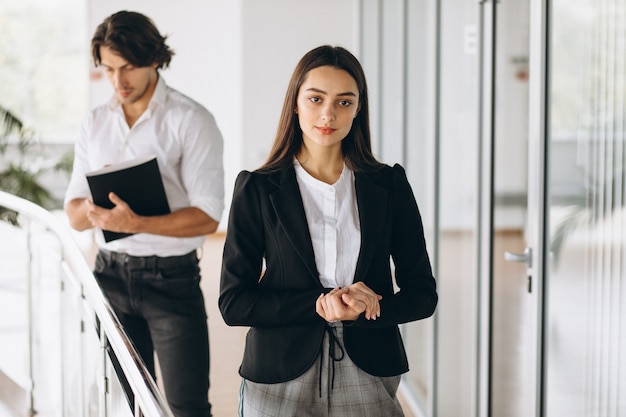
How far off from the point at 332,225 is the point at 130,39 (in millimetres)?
1339

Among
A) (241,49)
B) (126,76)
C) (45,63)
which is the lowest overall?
(126,76)

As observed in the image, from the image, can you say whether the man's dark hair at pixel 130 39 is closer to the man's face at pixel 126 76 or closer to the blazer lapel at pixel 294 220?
the man's face at pixel 126 76

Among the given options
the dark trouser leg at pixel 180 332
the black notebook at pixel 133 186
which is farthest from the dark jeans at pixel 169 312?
the black notebook at pixel 133 186

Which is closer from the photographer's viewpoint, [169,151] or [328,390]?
[328,390]

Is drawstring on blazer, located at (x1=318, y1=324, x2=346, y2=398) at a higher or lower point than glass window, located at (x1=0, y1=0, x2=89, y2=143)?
lower

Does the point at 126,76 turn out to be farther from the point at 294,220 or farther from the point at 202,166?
the point at 294,220

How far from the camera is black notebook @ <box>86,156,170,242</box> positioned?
2.65 metres

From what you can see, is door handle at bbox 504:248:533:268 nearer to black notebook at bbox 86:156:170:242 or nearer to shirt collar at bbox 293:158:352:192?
shirt collar at bbox 293:158:352:192

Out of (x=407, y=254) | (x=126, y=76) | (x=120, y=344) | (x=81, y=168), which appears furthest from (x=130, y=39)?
(x=407, y=254)

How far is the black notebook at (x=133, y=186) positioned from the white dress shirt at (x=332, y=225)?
1.02m

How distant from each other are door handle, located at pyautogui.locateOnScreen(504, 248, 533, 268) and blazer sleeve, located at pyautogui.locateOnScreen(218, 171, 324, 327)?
3.63 feet

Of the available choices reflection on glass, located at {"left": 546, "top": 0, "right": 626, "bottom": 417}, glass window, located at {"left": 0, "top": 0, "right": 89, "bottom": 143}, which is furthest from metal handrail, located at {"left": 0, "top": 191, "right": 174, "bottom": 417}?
glass window, located at {"left": 0, "top": 0, "right": 89, "bottom": 143}

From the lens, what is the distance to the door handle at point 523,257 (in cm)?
256

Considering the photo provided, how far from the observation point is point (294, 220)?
5.51 feet
